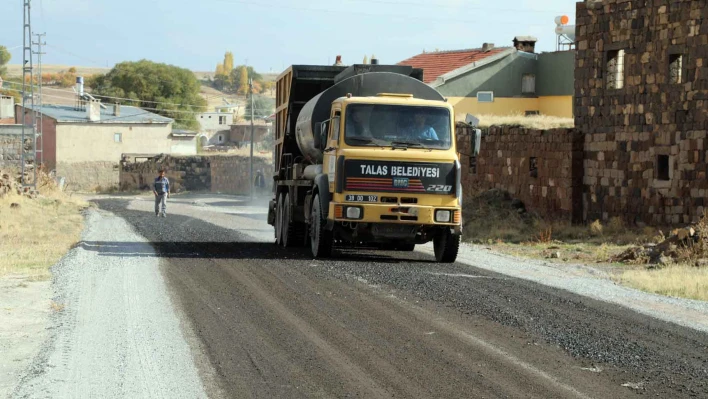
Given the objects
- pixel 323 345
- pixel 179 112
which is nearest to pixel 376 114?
pixel 323 345

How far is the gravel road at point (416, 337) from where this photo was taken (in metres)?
8.59

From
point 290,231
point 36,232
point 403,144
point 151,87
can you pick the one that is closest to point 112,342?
point 403,144

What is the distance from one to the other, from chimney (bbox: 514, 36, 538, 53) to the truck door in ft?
126

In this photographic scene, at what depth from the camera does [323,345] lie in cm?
1013

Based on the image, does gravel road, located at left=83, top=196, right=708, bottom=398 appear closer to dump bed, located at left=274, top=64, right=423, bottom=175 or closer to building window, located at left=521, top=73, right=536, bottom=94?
dump bed, located at left=274, top=64, right=423, bottom=175

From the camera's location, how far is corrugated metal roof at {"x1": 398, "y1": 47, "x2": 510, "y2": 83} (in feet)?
172

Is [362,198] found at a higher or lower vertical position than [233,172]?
lower

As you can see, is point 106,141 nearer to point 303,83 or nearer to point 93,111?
point 93,111

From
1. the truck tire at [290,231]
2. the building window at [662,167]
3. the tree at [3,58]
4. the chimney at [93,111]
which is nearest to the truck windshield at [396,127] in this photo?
the truck tire at [290,231]

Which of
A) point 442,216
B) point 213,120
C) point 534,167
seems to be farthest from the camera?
point 213,120

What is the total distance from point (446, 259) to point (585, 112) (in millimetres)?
10569

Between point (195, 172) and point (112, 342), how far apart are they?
212 feet

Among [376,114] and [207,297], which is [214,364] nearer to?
[207,297]

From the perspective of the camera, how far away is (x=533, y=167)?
30.1m
